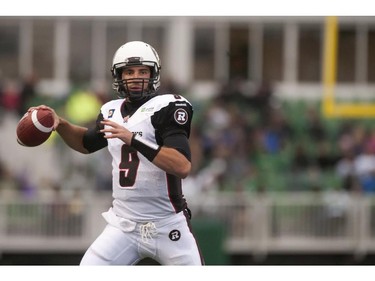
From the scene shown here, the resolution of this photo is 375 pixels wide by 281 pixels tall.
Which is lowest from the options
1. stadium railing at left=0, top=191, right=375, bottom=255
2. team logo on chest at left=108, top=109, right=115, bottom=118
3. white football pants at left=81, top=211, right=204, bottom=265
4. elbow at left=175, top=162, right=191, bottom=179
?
stadium railing at left=0, top=191, right=375, bottom=255

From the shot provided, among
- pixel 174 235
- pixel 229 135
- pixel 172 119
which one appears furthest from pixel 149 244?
pixel 229 135

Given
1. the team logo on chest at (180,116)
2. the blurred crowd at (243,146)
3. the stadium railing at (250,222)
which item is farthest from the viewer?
Result: the blurred crowd at (243,146)

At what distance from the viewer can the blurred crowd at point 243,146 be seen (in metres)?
13.4

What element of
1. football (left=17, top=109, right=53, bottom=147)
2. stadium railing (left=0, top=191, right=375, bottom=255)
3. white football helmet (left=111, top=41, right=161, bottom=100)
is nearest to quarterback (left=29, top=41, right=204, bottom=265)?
white football helmet (left=111, top=41, right=161, bottom=100)

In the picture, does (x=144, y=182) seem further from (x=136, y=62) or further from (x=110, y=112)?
(x=136, y=62)

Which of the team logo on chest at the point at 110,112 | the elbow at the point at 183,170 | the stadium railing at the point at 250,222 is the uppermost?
the team logo on chest at the point at 110,112

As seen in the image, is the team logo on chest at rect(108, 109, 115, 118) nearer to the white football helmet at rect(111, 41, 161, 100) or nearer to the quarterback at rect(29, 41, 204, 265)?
the quarterback at rect(29, 41, 204, 265)

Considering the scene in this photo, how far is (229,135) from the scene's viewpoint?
14.2 metres

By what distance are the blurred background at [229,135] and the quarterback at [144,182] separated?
481 centimetres

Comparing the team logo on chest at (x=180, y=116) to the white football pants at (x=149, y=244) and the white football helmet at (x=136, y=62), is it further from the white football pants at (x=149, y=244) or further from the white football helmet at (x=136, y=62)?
the white football pants at (x=149, y=244)

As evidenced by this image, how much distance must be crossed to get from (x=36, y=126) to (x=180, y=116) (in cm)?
92

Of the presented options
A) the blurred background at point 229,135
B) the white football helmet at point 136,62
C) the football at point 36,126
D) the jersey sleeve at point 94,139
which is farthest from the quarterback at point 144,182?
the blurred background at point 229,135

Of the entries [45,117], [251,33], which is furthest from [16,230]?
[45,117]

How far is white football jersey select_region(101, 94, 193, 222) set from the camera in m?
5.65
